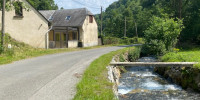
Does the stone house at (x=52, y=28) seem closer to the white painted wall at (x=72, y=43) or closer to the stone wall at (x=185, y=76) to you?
the white painted wall at (x=72, y=43)

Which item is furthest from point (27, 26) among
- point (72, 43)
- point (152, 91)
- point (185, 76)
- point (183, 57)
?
point (185, 76)

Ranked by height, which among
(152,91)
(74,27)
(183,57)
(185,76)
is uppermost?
(74,27)

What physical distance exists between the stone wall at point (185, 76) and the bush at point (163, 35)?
971 centimetres

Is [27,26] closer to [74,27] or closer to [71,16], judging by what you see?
[74,27]

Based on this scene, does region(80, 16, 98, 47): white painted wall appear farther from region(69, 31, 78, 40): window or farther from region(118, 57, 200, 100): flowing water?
region(118, 57, 200, 100): flowing water

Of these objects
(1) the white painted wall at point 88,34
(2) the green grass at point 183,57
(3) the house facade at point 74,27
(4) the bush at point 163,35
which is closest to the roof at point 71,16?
(3) the house facade at point 74,27

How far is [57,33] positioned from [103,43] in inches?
470

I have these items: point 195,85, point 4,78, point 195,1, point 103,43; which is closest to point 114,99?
point 4,78

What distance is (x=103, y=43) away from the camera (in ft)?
141

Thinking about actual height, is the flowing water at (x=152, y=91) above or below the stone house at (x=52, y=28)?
below

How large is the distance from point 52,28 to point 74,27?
5.57m

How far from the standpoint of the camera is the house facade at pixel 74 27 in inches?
1305

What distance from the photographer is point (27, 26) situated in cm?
2534

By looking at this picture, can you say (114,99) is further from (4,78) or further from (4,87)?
(4,78)
